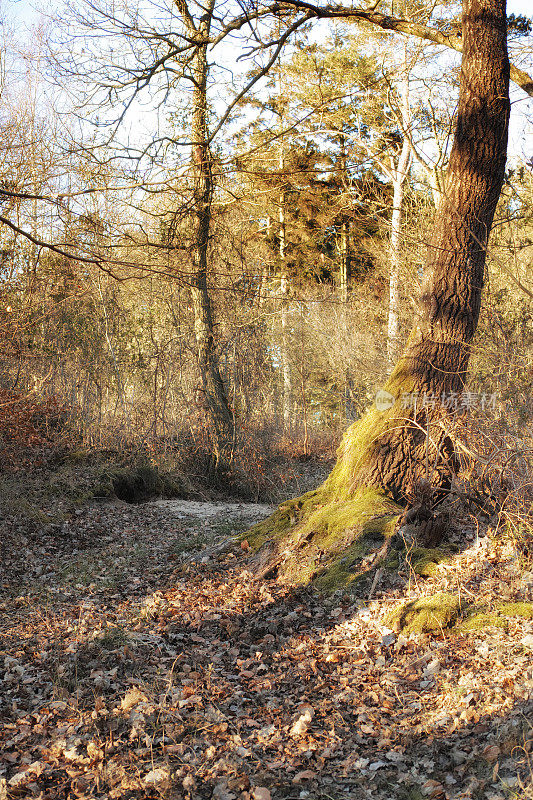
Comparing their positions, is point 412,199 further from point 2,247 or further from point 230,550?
point 230,550

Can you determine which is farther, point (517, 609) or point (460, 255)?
point (460, 255)

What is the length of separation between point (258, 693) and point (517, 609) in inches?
78.3

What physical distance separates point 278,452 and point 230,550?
6932 millimetres

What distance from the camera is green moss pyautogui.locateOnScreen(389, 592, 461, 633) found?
454 centimetres

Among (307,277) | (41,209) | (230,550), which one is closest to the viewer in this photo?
(230,550)

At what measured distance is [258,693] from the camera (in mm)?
4129

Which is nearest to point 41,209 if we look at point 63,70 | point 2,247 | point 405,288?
point 2,247

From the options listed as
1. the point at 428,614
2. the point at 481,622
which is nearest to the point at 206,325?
the point at 428,614

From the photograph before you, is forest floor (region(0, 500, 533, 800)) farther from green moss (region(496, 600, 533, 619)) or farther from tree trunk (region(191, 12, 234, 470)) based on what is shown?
tree trunk (region(191, 12, 234, 470))

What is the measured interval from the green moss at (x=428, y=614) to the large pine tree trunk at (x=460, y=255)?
159 cm

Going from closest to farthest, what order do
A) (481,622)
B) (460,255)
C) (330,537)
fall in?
(481,622) → (330,537) → (460,255)

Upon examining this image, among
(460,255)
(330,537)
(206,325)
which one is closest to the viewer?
(330,537)

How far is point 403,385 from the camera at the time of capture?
6.37 m

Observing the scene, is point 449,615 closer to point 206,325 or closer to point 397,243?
point 206,325
